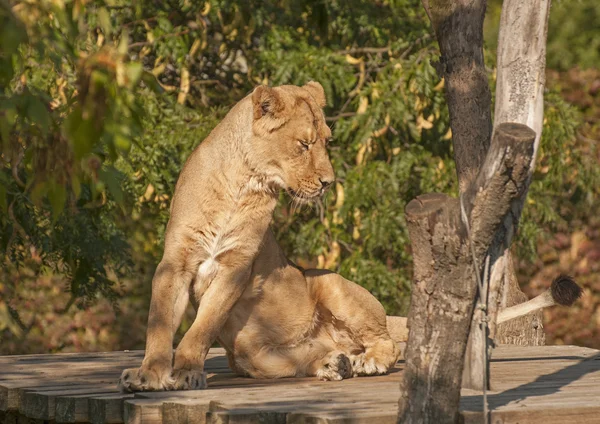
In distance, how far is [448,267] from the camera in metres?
4.01

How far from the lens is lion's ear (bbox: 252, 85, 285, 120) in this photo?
5.69 meters

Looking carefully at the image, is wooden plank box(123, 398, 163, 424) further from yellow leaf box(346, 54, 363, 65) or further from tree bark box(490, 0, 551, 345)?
yellow leaf box(346, 54, 363, 65)

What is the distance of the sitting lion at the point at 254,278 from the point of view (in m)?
5.48

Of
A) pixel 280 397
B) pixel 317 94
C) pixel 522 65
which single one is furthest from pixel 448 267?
pixel 317 94

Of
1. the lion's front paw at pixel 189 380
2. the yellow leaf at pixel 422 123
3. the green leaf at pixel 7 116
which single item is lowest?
the lion's front paw at pixel 189 380

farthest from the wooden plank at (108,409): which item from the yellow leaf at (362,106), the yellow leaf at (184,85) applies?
the yellow leaf at (184,85)

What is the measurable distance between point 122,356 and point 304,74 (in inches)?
107

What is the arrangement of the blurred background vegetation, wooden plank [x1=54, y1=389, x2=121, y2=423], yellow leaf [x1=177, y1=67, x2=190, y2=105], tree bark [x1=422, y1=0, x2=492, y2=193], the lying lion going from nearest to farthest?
wooden plank [x1=54, y1=389, x2=121, y2=423]
the lying lion
tree bark [x1=422, y1=0, x2=492, y2=193]
the blurred background vegetation
yellow leaf [x1=177, y1=67, x2=190, y2=105]

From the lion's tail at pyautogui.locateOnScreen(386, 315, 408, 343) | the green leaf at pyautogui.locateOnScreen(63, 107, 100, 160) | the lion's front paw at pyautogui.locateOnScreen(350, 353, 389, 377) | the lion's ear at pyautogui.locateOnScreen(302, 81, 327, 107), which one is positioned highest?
the lion's ear at pyautogui.locateOnScreen(302, 81, 327, 107)

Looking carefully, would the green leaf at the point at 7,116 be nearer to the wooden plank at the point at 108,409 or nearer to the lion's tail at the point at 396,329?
the wooden plank at the point at 108,409

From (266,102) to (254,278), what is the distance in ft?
2.90

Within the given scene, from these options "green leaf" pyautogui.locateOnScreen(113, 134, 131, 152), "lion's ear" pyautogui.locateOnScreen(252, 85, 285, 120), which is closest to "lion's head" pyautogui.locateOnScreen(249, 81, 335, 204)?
"lion's ear" pyautogui.locateOnScreen(252, 85, 285, 120)

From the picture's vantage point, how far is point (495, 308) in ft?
17.8

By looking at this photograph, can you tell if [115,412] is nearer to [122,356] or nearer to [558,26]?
[122,356]
